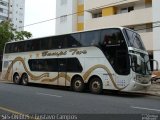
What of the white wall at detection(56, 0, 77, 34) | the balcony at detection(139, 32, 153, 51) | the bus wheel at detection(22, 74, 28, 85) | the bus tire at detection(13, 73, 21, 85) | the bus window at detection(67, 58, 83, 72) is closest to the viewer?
the bus window at detection(67, 58, 83, 72)

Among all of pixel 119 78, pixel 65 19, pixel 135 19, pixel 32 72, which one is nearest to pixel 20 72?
pixel 32 72

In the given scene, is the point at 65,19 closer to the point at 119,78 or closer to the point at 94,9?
the point at 94,9

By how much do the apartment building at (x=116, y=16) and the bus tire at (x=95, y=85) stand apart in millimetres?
15213

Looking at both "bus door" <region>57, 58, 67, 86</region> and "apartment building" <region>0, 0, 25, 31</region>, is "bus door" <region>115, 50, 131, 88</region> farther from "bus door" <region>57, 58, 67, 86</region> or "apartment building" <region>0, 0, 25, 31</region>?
"apartment building" <region>0, 0, 25, 31</region>

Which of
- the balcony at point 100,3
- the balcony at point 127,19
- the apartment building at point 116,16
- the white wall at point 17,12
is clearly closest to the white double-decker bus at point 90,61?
the apartment building at point 116,16

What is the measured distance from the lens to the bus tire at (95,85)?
20703mm

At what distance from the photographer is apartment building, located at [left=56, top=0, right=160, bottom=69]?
35.6m

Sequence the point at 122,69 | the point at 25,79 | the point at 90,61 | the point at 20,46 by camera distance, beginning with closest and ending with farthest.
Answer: the point at 122,69
the point at 90,61
the point at 25,79
the point at 20,46

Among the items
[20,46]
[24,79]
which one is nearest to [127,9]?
[20,46]

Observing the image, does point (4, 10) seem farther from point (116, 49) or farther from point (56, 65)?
point (116, 49)

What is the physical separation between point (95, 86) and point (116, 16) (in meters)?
19.5

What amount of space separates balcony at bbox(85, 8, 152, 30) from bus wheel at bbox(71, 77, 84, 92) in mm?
16572

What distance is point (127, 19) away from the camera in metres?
37.8

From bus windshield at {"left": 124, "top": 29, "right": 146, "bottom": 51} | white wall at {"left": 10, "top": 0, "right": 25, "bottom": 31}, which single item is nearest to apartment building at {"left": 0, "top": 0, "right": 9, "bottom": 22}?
white wall at {"left": 10, "top": 0, "right": 25, "bottom": 31}
